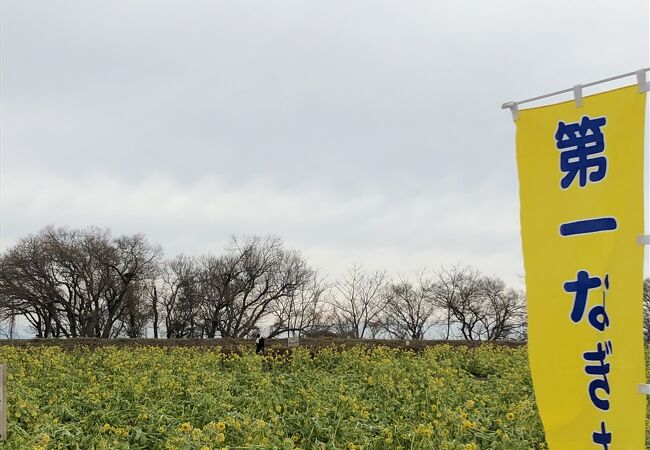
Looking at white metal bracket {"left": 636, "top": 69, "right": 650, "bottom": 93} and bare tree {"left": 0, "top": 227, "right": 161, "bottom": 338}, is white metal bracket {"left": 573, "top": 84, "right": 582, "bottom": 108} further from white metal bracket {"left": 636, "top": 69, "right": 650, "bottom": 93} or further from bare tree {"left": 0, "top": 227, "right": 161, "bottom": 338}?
bare tree {"left": 0, "top": 227, "right": 161, "bottom": 338}

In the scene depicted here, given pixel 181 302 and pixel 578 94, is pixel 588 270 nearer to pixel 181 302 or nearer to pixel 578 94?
pixel 578 94

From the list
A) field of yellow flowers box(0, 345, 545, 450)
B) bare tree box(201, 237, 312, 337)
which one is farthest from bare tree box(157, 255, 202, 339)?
field of yellow flowers box(0, 345, 545, 450)

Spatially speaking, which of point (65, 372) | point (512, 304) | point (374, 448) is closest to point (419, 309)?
point (512, 304)

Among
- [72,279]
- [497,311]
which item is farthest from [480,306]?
[72,279]

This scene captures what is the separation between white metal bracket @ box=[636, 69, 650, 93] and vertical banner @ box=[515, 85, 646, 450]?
0.04 m

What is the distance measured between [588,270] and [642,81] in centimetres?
96

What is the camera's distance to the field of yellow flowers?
4.56 m

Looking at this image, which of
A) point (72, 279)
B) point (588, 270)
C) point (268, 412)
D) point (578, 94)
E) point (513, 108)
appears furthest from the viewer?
point (72, 279)

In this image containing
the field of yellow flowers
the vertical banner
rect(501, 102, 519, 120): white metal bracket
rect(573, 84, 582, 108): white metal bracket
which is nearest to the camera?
the vertical banner

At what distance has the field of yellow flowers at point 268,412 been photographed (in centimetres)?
456

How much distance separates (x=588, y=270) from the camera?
275 centimetres

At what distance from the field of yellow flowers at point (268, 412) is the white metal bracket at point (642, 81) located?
2.60 m

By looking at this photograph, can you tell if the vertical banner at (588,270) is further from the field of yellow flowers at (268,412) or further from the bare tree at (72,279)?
the bare tree at (72,279)

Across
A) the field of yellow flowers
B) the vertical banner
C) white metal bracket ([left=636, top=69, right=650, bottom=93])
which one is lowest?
the field of yellow flowers
